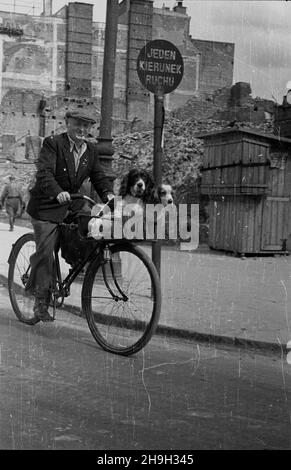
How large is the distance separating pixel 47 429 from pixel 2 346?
6.85ft

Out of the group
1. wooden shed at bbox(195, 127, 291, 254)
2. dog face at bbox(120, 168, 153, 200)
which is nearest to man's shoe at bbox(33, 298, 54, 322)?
dog face at bbox(120, 168, 153, 200)

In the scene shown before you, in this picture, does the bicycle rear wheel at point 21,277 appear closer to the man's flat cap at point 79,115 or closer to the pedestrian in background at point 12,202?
the man's flat cap at point 79,115

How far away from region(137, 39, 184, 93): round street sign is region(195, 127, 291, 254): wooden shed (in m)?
5.69

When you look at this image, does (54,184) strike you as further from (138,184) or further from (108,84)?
(108,84)

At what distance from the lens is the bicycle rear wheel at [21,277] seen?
21.9 ft

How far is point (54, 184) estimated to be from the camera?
586cm

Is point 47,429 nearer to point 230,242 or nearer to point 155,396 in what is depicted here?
point 155,396

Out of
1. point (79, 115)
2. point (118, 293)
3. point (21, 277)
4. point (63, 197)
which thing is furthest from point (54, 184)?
point (21, 277)

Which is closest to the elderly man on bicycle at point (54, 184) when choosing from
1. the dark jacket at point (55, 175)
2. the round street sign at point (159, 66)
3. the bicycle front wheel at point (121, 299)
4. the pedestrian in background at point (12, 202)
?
the dark jacket at point (55, 175)

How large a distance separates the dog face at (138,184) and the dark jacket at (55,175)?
1.89 m

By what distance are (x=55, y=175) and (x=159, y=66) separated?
2.43 m

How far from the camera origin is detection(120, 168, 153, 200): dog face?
8133mm

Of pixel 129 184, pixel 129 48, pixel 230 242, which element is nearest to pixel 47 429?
pixel 129 184

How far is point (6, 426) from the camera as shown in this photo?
379 centimetres
